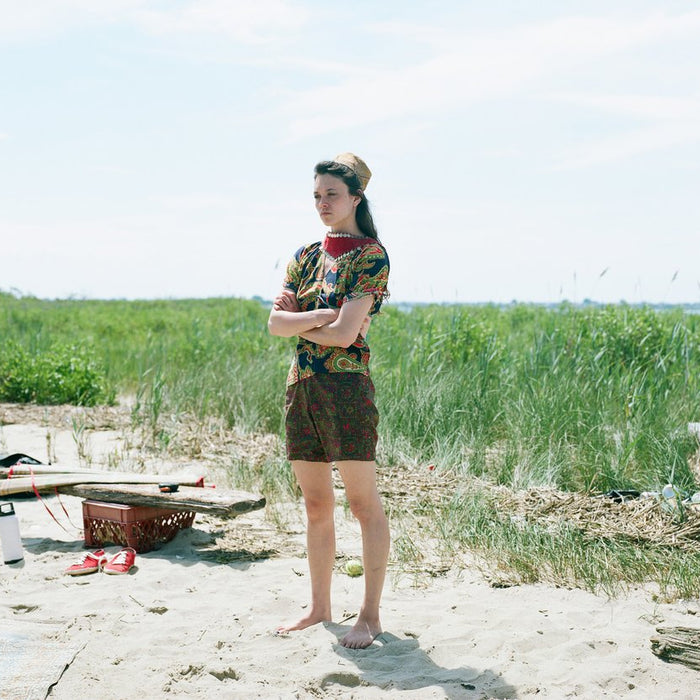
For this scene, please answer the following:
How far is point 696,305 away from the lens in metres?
10.3

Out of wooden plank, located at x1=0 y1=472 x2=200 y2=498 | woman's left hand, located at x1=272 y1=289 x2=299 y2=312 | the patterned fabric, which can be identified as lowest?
wooden plank, located at x1=0 y1=472 x2=200 y2=498

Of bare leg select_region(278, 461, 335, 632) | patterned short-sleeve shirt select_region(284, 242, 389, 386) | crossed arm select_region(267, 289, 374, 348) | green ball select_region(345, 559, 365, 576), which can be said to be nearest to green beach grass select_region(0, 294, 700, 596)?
green ball select_region(345, 559, 365, 576)

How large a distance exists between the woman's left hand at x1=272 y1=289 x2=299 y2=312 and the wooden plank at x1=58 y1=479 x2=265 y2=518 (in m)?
1.74

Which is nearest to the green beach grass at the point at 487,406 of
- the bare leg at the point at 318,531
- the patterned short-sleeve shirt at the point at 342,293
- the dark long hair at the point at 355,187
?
the bare leg at the point at 318,531

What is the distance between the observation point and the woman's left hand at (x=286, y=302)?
370 cm

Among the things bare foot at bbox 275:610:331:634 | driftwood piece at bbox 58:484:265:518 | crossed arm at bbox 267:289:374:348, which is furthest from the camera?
driftwood piece at bbox 58:484:265:518

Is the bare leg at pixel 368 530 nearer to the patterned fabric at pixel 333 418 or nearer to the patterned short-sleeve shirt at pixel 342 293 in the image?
the patterned fabric at pixel 333 418

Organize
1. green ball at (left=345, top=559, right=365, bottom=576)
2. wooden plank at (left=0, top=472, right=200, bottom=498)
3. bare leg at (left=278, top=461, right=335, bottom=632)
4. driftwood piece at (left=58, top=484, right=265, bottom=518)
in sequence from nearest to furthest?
bare leg at (left=278, top=461, right=335, bottom=632) < green ball at (left=345, top=559, right=365, bottom=576) < driftwood piece at (left=58, top=484, right=265, bottom=518) < wooden plank at (left=0, top=472, right=200, bottom=498)

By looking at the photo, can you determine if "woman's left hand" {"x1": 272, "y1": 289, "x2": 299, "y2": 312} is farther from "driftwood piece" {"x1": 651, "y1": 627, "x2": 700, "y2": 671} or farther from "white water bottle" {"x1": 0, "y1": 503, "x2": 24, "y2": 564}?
"white water bottle" {"x1": 0, "y1": 503, "x2": 24, "y2": 564}

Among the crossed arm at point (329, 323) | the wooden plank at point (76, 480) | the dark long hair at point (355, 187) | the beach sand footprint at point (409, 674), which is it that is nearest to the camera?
the beach sand footprint at point (409, 674)

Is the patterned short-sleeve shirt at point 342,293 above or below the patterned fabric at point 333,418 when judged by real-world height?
above

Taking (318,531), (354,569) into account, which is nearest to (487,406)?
(354,569)

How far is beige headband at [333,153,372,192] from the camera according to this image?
12.0 feet

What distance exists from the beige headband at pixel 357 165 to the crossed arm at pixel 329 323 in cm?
56
